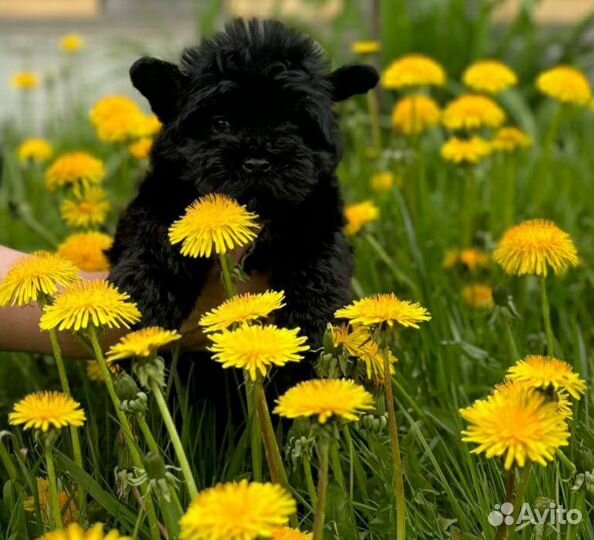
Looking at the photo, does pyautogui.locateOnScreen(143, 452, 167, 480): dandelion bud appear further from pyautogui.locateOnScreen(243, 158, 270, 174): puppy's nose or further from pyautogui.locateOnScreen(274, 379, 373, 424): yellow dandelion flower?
pyautogui.locateOnScreen(243, 158, 270, 174): puppy's nose

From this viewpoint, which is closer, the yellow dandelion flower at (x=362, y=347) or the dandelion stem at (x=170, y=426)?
the dandelion stem at (x=170, y=426)

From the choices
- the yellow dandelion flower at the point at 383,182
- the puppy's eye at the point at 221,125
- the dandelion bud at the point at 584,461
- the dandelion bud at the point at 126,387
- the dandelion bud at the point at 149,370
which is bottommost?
the dandelion bud at the point at 584,461

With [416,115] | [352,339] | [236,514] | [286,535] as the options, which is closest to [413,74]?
[416,115]

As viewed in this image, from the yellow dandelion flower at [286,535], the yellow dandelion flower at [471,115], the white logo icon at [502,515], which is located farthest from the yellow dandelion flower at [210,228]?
the yellow dandelion flower at [471,115]

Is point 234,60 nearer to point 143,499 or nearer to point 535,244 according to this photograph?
point 535,244

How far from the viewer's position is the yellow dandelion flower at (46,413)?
124cm

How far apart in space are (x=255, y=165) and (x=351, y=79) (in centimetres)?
38

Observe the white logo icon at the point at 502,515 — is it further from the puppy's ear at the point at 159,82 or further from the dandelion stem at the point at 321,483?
the puppy's ear at the point at 159,82

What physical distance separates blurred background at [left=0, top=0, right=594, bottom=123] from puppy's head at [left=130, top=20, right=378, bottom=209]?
213 centimetres

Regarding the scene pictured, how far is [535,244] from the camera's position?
5.28ft


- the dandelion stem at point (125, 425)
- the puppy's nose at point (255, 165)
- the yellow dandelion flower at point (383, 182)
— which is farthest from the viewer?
the yellow dandelion flower at point (383, 182)

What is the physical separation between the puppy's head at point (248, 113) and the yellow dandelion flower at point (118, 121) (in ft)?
2.03

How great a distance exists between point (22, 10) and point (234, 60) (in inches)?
220

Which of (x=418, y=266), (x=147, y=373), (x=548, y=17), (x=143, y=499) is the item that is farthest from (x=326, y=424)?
(x=548, y=17)
